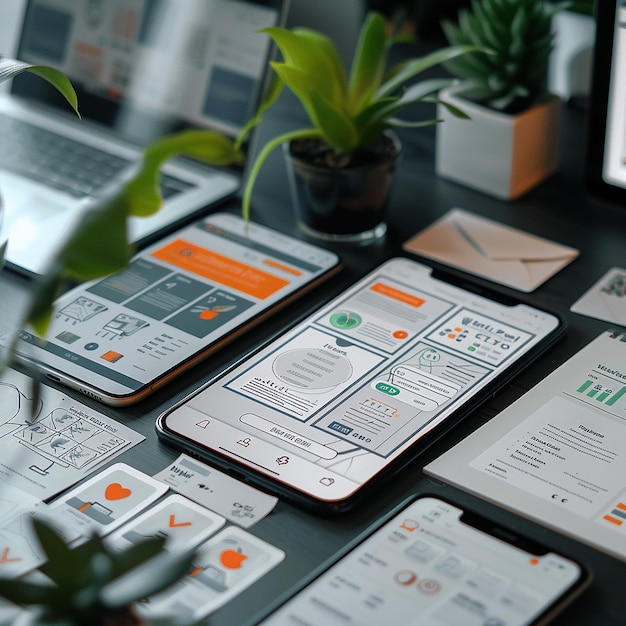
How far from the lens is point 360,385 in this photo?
2.61 ft

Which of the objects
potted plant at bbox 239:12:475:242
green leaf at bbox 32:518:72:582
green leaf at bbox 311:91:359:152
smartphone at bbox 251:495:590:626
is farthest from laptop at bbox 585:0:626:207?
green leaf at bbox 32:518:72:582

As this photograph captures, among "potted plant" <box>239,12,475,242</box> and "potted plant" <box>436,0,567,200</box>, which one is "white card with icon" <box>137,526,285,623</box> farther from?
"potted plant" <box>436,0,567,200</box>

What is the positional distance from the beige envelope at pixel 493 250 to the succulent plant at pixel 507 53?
13 cm

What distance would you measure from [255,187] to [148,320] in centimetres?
27

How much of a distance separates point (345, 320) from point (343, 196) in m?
0.15

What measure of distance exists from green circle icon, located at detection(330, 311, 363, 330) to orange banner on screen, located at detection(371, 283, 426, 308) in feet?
0.14

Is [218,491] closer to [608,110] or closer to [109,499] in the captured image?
[109,499]

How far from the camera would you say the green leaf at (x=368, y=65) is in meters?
0.95

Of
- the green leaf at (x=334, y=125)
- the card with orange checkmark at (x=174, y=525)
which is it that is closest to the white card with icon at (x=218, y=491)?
the card with orange checkmark at (x=174, y=525)

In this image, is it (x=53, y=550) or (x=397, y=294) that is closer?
(x=53, y=550)

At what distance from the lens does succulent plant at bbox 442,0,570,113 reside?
1002mm

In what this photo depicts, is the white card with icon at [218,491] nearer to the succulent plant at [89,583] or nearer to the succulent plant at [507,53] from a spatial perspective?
the succulent plant at [89,583]

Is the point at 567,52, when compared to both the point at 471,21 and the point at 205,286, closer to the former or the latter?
the point at 471,21

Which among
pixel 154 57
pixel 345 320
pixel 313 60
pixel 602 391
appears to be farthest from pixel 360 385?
pixel 154 57
